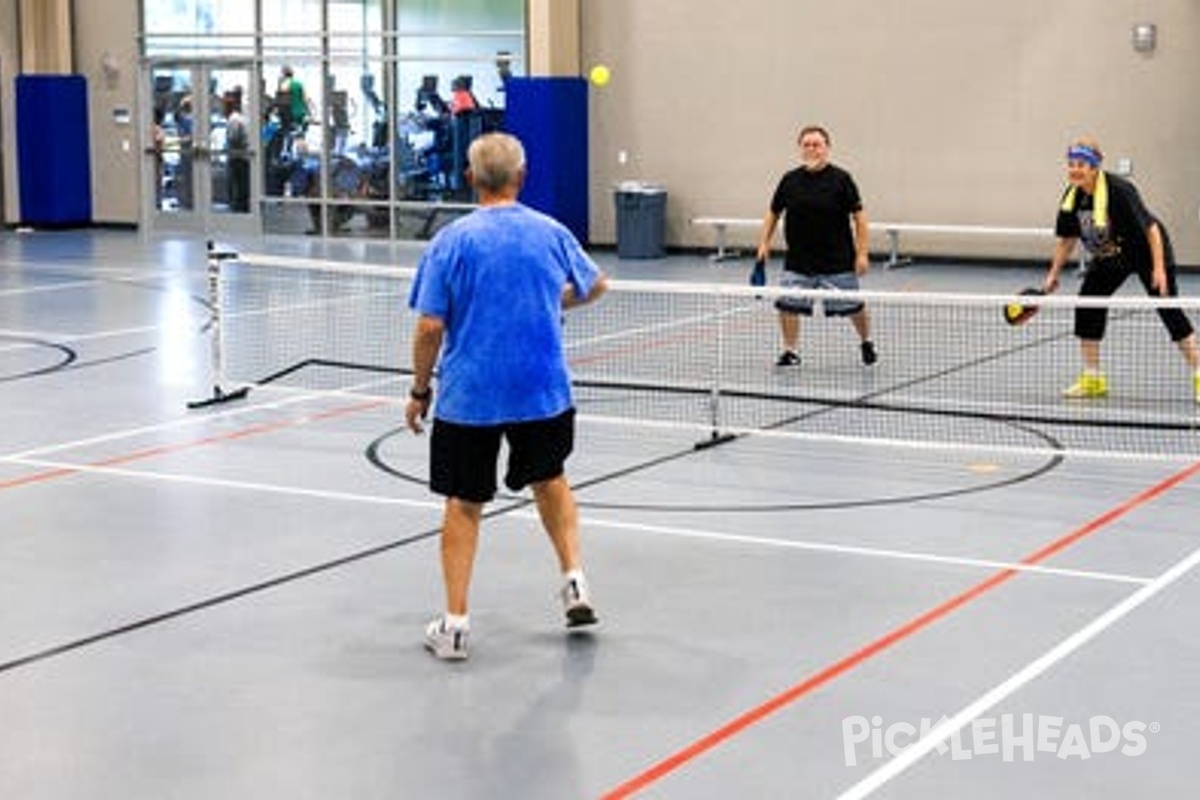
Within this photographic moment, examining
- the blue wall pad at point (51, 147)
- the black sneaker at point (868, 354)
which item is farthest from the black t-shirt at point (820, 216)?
the blue wall pad at point (51, 147)

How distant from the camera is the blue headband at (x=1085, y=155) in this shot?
12781mm

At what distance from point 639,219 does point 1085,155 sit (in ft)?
42.4

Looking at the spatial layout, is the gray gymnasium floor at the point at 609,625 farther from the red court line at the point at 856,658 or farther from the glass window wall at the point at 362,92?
the glass window wall at the point at 362,92

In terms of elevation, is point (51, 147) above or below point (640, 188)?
above

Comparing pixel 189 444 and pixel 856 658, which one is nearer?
pixel 856 658

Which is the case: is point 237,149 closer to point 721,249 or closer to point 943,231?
point 721,249

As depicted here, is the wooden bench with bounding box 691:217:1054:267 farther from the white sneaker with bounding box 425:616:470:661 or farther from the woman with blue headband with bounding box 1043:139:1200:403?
the white sneaker with bounding box 425:616:470:661

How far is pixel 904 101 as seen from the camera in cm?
2417

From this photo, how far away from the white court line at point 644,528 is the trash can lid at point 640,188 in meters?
14.8

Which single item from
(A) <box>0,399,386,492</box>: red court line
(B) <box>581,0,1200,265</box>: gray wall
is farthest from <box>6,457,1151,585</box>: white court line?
(B) <box>581,0,1200,265</box>: gray wall

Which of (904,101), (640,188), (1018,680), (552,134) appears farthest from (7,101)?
(1018,680)

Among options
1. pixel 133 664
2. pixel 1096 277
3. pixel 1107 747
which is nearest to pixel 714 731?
pixel 1107 747

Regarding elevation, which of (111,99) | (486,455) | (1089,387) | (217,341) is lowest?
(1089,387)

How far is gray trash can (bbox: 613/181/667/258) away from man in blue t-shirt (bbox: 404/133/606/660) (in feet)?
59.4
